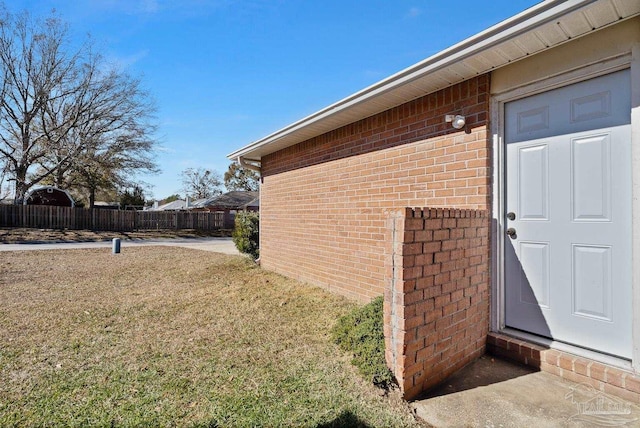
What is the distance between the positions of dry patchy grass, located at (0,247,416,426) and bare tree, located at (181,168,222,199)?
134 feet

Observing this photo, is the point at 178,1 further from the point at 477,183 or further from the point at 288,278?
the point at 477,183

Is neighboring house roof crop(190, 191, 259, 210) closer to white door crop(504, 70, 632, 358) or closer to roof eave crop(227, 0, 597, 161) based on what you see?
roof eave crop(227, 0, 597, 161)

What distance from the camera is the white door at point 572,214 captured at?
250 cm

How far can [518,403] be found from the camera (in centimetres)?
236

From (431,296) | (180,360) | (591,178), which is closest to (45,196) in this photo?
(180,360)

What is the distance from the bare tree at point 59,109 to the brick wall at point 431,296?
2544 centimetres

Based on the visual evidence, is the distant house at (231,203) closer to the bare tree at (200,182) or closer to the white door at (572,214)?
the bare tree at (200,182)

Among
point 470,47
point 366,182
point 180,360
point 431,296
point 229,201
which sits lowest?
point 180,360

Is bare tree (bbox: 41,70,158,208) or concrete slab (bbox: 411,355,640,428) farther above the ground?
bare tree (bbox: 41,70,158,208)

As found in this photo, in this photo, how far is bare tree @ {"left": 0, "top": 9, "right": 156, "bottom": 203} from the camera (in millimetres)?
20750

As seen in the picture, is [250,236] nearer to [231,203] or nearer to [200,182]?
[231,203]

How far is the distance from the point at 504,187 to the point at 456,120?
2.78ft

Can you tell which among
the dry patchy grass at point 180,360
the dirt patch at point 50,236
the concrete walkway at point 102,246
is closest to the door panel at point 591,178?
the dry patchy grass at point 180,360

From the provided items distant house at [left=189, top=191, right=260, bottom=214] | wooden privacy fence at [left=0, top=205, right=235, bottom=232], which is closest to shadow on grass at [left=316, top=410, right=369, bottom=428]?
wooden privacy fence at [left=0, top=205, right=235, bottom=232]
